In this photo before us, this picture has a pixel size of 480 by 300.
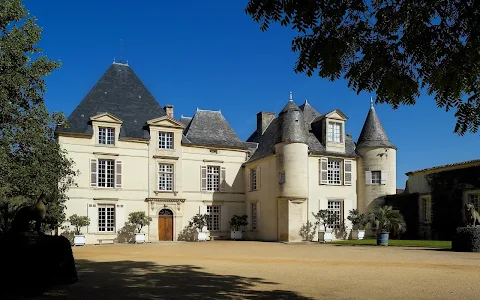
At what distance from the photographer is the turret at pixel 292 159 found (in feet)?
86.3

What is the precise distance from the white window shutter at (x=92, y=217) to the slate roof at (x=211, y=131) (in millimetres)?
6594

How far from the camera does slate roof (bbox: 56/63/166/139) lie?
87.4 feet

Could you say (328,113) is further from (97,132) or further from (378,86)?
(378,86)

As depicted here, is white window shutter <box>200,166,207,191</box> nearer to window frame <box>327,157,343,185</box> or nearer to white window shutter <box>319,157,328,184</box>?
white window shutter <box>319,157,328,184</box>

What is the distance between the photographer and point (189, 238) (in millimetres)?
28375

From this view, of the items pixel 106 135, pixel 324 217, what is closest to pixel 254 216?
pixel 324 217

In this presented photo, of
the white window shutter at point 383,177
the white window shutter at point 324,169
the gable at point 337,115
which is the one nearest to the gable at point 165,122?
the white window shutter at point 324,169

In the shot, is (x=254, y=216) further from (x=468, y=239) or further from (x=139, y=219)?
(x=468, y=239)

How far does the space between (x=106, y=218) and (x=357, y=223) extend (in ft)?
46.7

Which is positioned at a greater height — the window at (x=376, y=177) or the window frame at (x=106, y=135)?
the window frame at (x=106, y=135)

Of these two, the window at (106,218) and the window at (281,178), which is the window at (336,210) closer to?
the window at (281,178)

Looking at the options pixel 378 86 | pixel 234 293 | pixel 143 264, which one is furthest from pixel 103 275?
pixel 378 86

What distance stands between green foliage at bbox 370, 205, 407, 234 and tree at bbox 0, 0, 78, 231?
1571 centimetres

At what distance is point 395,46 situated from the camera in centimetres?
555
